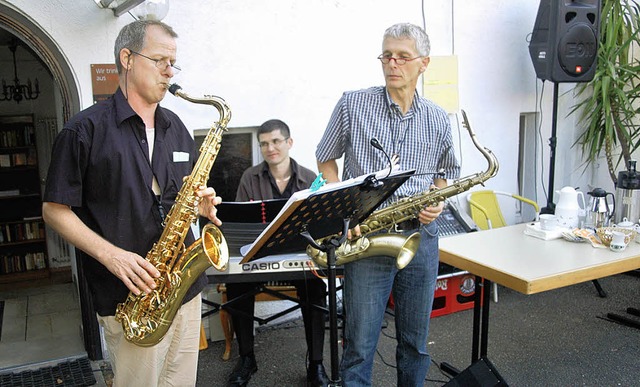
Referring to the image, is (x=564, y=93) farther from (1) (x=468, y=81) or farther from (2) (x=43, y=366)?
(2) (x=43, y=366)

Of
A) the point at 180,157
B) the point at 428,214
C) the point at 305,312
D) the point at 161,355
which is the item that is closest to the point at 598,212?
the point at 428,214

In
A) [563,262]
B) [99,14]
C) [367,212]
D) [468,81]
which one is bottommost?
[563,262]

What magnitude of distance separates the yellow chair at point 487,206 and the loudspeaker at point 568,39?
3.60ft

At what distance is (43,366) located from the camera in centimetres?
388

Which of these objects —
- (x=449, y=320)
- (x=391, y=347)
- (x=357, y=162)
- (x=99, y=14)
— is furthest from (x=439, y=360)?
(x=99, y=14)

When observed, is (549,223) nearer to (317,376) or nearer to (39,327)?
(317,376)

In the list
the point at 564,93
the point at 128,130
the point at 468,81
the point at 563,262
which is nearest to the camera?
the point at 128,130

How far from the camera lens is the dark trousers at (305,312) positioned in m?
3.50

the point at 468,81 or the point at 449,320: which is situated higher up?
the point at 468,81

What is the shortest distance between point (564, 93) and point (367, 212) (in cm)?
417

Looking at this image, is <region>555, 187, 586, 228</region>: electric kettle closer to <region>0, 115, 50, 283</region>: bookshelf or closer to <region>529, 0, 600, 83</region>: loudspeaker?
<region>529, 0, 600, 83</region>: loudspeaker

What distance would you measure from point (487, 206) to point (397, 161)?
2.85 m

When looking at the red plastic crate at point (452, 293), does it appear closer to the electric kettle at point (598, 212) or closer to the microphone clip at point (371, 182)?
the electric kettle at point (598, 212)

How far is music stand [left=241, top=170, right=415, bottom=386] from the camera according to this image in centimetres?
193
